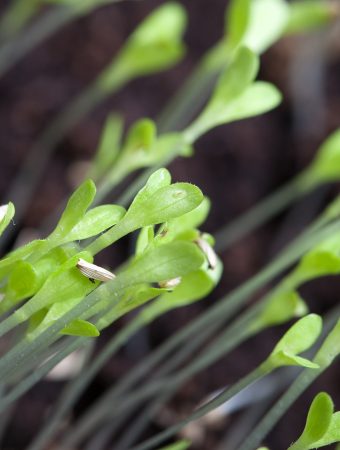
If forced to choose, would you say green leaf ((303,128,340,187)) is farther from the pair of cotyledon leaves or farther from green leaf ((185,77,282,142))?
the pair of cotyledon leaves

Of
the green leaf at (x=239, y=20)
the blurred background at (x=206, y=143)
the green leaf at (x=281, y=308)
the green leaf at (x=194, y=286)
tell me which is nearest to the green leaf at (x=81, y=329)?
the green leaf at (x=194, y=286)

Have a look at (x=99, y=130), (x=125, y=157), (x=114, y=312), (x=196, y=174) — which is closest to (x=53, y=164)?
(x=99, y=130)

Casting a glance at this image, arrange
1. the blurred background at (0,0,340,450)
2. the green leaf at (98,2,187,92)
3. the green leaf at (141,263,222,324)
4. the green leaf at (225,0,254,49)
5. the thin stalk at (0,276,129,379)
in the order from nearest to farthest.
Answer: the thin stalk at (0,276,129,379), the green leaf at (141,263,222,324), the green leaf at (225,0,254,49), the green leaf at (98,2,187,92), the blurred background at (0,0,340,450)

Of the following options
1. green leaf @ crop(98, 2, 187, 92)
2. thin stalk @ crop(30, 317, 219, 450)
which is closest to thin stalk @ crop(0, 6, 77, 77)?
green leaf @ crop(98, 2, 187, 92)

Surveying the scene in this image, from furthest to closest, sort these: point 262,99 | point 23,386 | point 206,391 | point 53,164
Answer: point 53,164, point 206,391, point 262,99, point 23,386

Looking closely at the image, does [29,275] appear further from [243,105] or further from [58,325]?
[243,105]

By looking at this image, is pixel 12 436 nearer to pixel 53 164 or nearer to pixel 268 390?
pixel 268 390

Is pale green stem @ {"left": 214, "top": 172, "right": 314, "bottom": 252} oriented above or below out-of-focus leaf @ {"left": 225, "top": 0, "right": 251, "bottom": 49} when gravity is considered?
below
